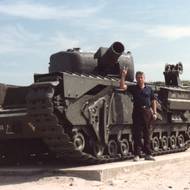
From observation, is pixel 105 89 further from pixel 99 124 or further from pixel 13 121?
pixel 13 121

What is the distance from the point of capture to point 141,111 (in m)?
13.5

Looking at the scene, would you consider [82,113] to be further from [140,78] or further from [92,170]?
[92,170]

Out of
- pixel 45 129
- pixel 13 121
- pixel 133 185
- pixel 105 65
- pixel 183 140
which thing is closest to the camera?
pixel 133 185

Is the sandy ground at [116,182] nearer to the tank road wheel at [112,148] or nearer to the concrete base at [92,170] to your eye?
the concrete base at [92,170]

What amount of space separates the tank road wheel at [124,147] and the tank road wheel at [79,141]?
1625 mm

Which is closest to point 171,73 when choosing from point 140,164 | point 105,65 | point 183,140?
point 183,140

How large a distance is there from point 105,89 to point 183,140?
4.94m

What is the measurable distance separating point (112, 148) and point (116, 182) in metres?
2.90

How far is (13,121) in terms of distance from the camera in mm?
13211

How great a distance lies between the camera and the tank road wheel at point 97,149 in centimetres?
1346

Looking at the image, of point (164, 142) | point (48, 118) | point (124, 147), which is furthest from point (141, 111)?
point (164, 142)

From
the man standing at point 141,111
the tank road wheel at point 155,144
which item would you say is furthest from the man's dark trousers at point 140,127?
the tank road wheel at point 155,144

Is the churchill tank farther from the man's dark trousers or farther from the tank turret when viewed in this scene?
the man's dark trousers

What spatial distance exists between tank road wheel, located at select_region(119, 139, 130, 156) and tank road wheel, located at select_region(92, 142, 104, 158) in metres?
0.86
